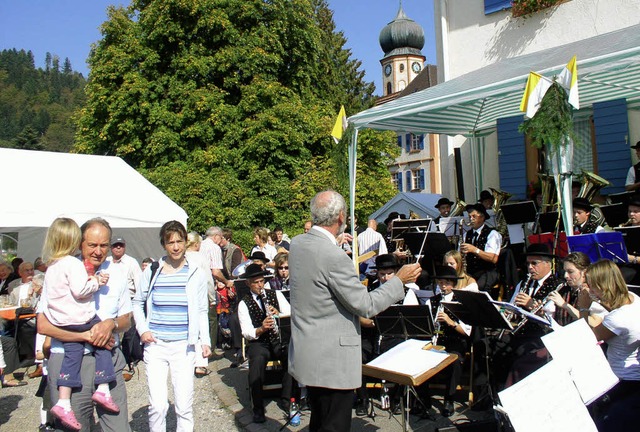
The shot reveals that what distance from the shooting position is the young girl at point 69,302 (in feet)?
11.6

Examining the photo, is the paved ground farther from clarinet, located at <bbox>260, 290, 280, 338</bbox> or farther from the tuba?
the tuba

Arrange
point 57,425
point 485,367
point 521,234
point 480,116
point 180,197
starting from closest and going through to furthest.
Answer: point 57,425, point 485,367, point 521,234, point 480,116, point 180,197

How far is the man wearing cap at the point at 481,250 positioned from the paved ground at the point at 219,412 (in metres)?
2.09

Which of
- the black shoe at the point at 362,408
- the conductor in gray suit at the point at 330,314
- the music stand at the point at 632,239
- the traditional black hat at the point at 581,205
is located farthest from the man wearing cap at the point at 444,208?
the conductor in gray suit at the point at 330,314

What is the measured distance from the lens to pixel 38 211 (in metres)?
10.7

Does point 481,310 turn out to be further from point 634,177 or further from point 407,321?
point 634,177

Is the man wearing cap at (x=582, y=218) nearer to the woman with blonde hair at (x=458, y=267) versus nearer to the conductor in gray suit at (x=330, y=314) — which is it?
the woman with blonde hair at (x=458, y=267)

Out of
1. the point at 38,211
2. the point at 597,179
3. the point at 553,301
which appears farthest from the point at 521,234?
the point at 38,211

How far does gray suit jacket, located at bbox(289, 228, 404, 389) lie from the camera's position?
3449 millimetres

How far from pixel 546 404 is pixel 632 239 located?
412 centimetres

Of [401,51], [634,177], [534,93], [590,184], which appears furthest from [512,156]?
[401,51]

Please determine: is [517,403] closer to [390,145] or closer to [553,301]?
[553,301]

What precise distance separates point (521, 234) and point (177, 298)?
6.11 meters

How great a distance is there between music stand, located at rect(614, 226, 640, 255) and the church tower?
5954cm
